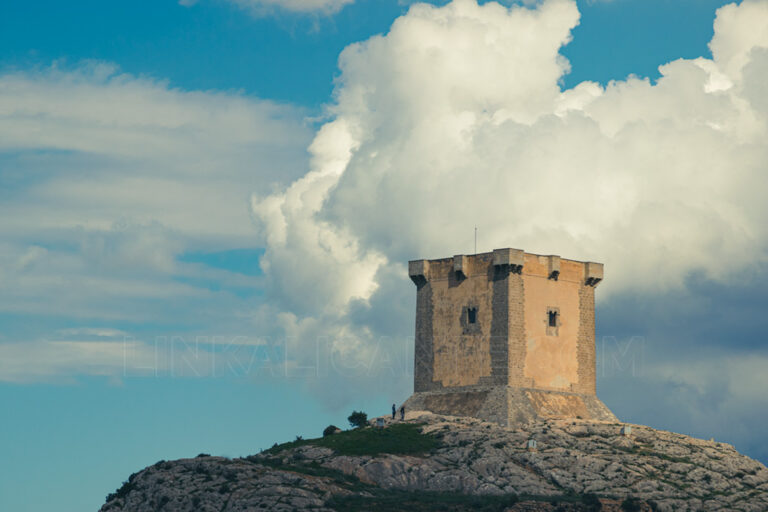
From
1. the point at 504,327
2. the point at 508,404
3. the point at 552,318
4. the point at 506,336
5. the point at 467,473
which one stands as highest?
the point at 552,318

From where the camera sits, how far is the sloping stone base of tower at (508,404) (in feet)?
288

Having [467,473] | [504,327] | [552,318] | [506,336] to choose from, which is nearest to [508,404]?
[506,336]

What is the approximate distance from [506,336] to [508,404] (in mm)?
4647

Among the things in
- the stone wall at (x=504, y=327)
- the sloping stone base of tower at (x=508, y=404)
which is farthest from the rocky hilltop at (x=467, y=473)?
the stone wall at (x=504, y=327)

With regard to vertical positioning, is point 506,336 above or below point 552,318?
below

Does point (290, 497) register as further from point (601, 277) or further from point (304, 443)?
point (601, 277)

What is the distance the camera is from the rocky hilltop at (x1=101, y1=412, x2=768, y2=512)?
243ft

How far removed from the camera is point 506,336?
89.8 meters

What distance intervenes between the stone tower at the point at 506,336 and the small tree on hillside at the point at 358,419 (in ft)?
10.2

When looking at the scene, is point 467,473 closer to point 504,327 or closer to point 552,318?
point 504,327

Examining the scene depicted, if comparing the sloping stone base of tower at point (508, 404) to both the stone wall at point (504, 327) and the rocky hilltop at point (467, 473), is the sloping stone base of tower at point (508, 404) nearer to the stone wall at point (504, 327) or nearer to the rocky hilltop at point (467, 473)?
the stone wall at point (504, 327)

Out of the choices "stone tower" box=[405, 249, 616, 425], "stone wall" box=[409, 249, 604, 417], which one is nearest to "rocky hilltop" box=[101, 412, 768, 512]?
"stone tower" box=[405, 249, 616, 425]

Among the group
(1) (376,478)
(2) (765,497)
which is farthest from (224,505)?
(2) (765,497)

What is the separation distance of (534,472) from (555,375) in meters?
12.0
